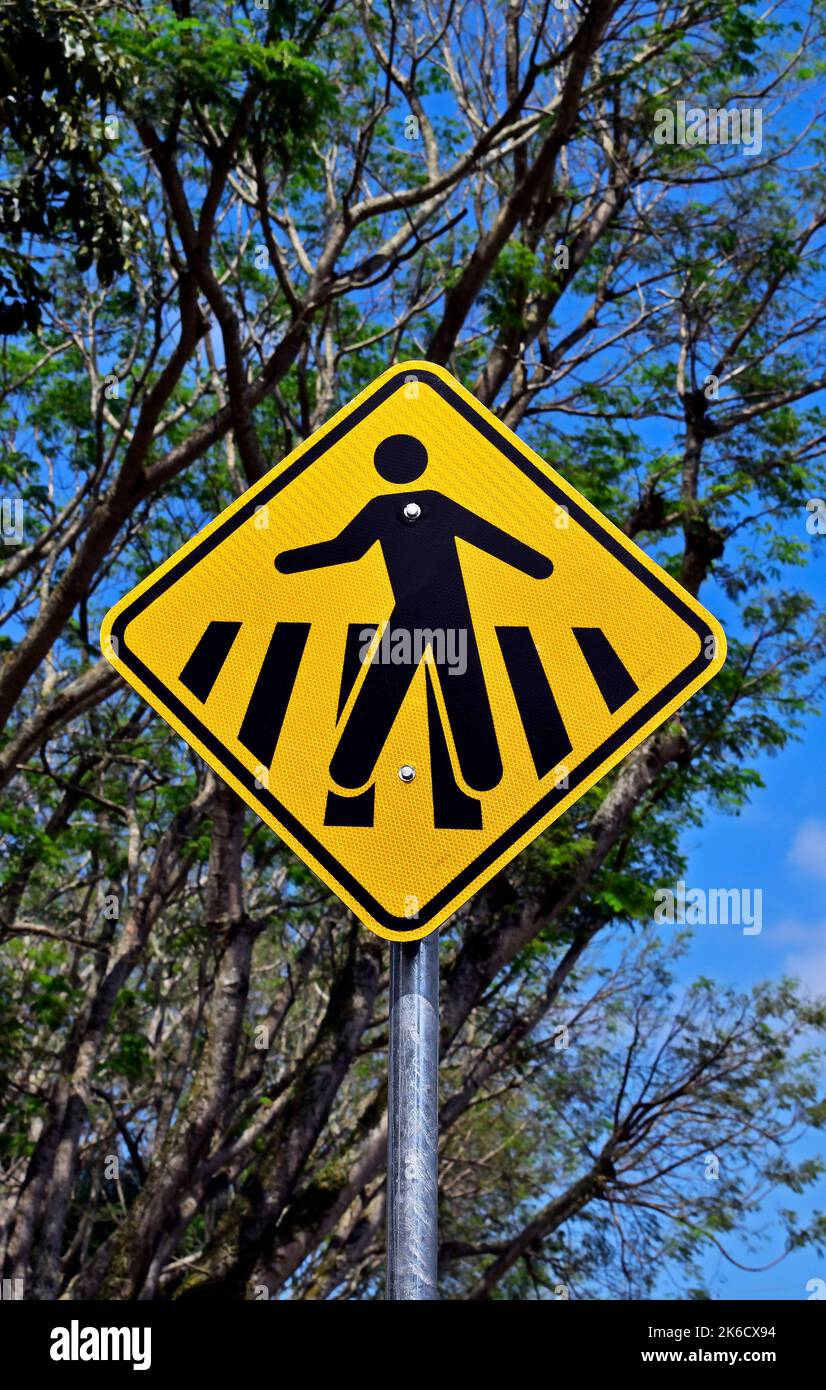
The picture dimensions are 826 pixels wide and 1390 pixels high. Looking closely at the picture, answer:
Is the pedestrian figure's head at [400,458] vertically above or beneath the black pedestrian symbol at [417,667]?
above

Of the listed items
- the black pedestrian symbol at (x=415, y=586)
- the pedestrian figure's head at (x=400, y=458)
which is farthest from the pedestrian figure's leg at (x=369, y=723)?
the pedestrian figure's head at (x=400, y=458)

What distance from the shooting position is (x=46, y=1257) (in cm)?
1196

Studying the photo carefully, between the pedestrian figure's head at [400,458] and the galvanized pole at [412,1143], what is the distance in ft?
2.80

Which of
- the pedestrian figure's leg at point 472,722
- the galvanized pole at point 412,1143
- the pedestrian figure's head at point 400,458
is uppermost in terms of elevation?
the pedestrian figure's head at point 400,458

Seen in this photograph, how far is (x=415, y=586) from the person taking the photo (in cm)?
238

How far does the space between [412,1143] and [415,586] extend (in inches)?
34.0

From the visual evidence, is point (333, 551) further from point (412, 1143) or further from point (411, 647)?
point (412, 1143)

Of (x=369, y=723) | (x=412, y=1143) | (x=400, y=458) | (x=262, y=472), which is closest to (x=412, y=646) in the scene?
(x=369, y=723)

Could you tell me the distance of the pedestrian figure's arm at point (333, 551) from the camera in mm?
2416

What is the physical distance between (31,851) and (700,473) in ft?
20.5

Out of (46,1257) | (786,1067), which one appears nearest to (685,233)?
(786,1067)

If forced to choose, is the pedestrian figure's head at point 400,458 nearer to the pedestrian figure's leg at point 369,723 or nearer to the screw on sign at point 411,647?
the screw on sign at point 411,647
